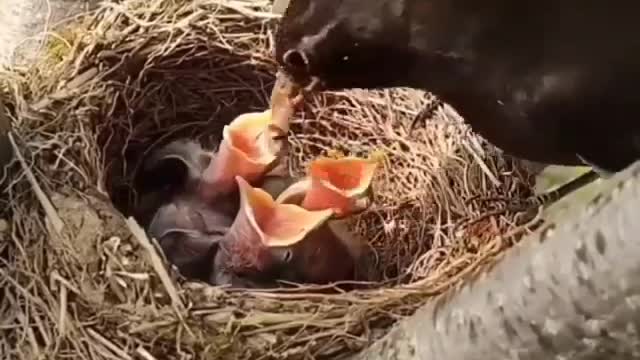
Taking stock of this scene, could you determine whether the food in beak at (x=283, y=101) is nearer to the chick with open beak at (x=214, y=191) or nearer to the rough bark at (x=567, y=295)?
the chick with open beak at (x=214, y=191)

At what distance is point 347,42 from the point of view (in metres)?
1.30

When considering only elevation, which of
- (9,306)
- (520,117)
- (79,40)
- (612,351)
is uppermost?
(612,351)

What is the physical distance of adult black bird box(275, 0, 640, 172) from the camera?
3.64ft

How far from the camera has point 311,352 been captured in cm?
133

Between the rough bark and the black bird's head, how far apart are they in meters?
0.60

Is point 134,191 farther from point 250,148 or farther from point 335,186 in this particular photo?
point 335,186

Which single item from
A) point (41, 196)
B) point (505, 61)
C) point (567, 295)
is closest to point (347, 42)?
point (505, 61)

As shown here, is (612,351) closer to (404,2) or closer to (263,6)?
(404,2)

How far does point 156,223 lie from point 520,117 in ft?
1.90

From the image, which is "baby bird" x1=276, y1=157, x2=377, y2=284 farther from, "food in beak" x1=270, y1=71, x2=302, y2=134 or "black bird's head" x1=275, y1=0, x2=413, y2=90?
"black bird's head" x1=275, y1=0, x2=413, y2=90

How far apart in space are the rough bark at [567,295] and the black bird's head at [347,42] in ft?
1.98

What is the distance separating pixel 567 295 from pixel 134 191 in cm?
114

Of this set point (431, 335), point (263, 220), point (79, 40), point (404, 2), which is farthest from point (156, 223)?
point (431, 335)

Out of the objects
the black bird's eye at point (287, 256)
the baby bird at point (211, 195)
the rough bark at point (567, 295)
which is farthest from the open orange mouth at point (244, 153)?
the rough bark at point (567, 295)
